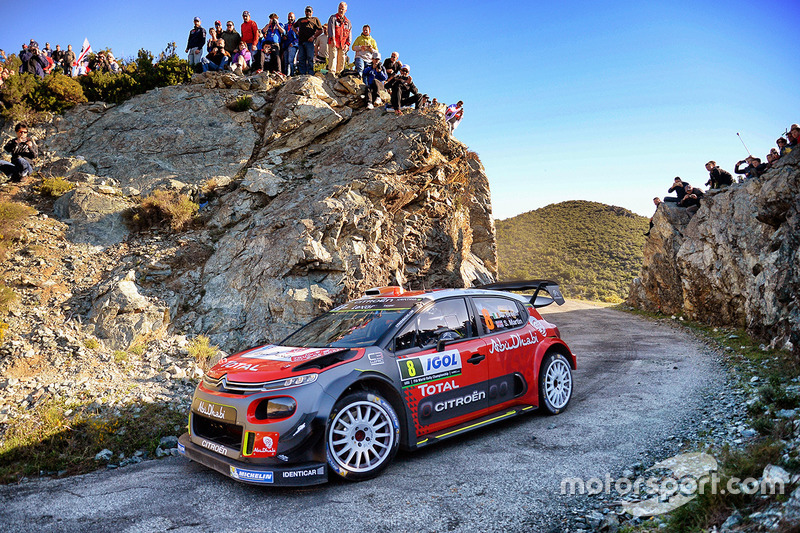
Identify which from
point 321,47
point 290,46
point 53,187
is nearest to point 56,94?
point 53,187

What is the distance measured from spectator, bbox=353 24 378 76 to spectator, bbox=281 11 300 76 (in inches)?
83.4

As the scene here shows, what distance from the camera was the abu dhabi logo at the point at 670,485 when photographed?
10.0ft

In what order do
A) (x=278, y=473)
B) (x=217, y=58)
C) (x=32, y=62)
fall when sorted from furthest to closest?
(x=217, y=58) → (x=32, y=62) → (x=278, y=473)

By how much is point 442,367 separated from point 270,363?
1.77 metres

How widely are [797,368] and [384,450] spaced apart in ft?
20.0

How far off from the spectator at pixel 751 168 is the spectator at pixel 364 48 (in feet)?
41.2

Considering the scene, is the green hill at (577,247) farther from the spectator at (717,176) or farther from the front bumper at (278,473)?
the front bumper at (278,473)

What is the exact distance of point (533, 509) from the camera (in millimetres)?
3541

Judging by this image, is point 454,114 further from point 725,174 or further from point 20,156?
point 20,156

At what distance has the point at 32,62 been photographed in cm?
1535

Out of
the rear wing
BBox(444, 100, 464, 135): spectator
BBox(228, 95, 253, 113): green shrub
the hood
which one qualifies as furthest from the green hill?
the hood

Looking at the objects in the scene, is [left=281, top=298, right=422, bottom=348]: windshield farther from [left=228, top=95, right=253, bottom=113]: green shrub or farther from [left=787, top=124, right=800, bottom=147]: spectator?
[left=787, top=124, right=800, bottom=147]: spectator

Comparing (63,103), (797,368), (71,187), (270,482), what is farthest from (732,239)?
(63,103)

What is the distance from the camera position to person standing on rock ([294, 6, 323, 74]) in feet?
51.3
